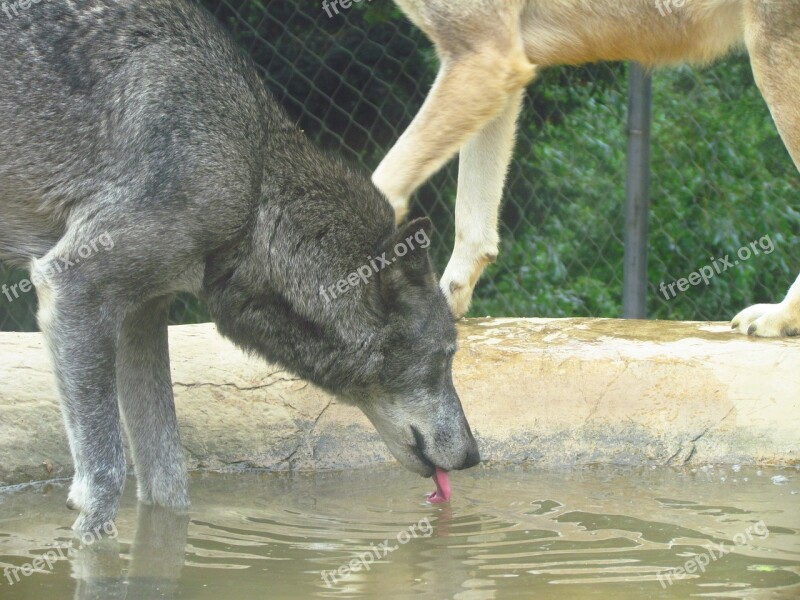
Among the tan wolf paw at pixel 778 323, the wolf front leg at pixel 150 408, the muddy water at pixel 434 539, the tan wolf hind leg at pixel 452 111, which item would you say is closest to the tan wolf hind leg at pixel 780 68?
the tan wolf paw at pixel 778 323

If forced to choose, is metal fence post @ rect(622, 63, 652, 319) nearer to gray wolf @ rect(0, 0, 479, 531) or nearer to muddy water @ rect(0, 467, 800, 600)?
muddy water @ rect(0, 467, 800, 600)

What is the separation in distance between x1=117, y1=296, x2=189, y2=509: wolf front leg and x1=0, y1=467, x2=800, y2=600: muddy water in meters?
0.12

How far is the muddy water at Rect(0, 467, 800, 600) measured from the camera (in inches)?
133

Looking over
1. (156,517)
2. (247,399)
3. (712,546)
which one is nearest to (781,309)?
(712,546)

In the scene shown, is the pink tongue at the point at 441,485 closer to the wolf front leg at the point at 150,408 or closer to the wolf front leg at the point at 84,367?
the wolf front leg at the point at 150,408

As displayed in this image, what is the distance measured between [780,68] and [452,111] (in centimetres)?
142

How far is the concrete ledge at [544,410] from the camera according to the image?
4.91 m

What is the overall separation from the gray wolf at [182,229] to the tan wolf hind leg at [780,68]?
1.81 meters

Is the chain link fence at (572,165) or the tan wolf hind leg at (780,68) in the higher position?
the tan wolf hind leg at (780,68)

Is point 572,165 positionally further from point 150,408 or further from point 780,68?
point 150,408

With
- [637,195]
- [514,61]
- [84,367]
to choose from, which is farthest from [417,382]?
[637,195]

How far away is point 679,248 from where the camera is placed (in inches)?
311

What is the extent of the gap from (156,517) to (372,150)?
3379 millimetres

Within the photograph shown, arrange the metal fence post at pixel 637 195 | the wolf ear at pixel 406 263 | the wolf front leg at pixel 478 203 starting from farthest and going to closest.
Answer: the metal fence post at pixel 637 195
the wolf front leg at pixel 478 203
the wolf ear at pixel 406 263
